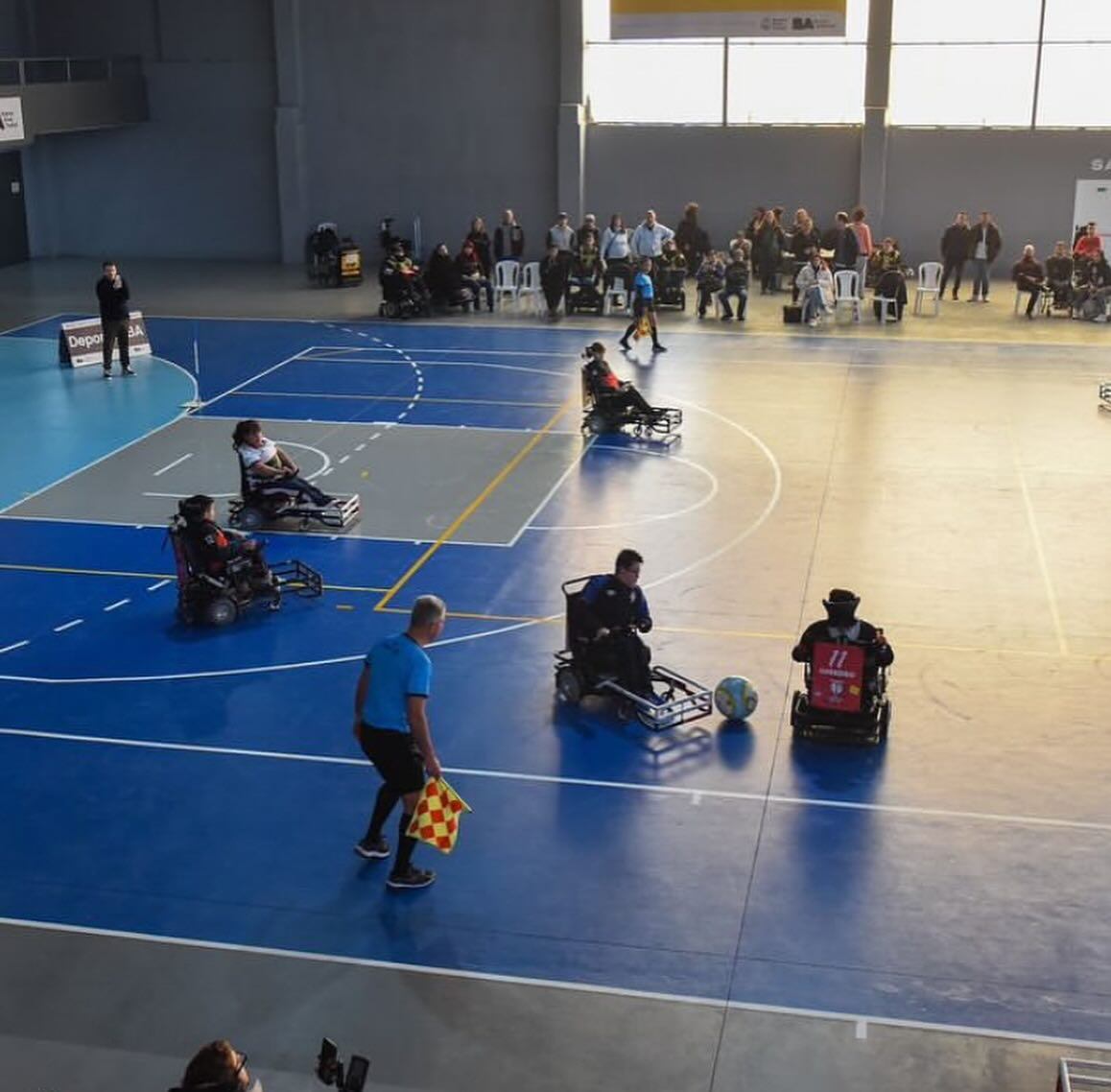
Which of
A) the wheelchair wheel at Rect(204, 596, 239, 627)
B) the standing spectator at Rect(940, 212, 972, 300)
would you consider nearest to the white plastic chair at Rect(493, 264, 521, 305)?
the standing spectator at Rect(940, 212, 972, 300)

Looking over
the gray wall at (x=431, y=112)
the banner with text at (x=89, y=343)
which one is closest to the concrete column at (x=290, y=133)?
the gray wall at (x=431, y=112)

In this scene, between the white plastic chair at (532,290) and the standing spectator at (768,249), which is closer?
the white plastic chair at (532,290)

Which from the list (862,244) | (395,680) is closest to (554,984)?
(395,680)

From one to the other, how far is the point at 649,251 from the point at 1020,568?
57.4 ft

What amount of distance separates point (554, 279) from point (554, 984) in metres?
23.4

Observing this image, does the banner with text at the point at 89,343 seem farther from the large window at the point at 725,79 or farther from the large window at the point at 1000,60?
the large window at the point at 1000,60

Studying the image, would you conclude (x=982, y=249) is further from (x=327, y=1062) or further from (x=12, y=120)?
(x=327, y=1062)

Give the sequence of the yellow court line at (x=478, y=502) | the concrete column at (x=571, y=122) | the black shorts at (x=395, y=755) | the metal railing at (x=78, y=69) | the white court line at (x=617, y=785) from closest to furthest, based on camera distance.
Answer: the black shorts at (x=395, y=755) < the white court line at (x=617, y=785) < the yellow court line at (x=478, y=502) < the concrete column at (x=571, y=122) < the metal railing at (x=78, y=69)

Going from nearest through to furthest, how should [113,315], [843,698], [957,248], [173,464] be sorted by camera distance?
[843,698] → [173,464] → [113,315] → [957,248]

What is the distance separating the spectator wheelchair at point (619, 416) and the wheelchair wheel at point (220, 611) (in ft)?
26.3

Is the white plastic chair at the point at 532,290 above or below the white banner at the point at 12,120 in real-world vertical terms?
below

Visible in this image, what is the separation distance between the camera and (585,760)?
12141mm

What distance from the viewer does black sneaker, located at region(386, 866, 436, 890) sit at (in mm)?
10211

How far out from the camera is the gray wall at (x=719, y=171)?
121 ft
